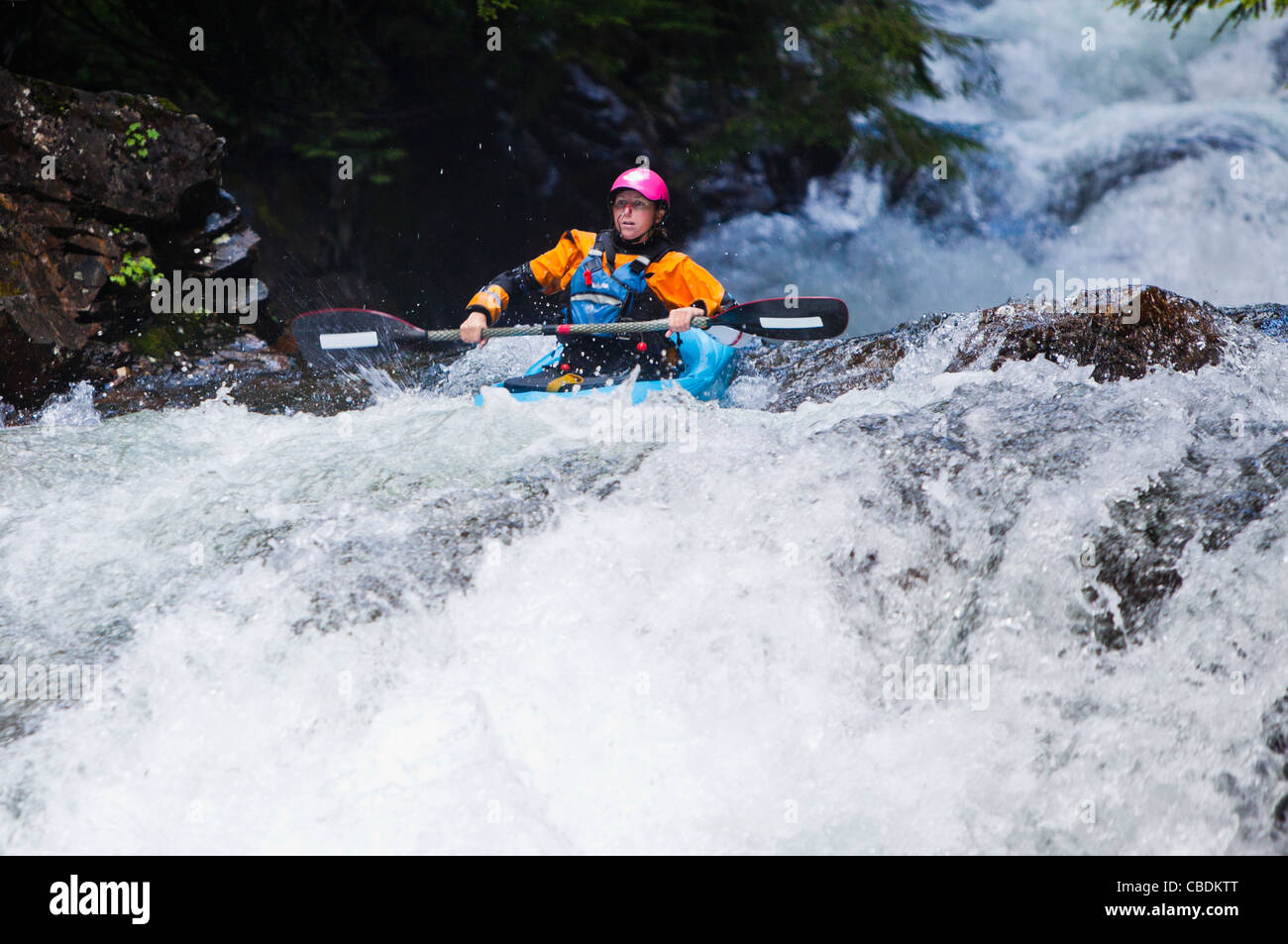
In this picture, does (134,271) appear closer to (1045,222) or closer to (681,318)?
(681,318)

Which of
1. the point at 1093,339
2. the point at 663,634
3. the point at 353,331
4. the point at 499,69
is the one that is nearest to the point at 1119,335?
the point at 1093,339

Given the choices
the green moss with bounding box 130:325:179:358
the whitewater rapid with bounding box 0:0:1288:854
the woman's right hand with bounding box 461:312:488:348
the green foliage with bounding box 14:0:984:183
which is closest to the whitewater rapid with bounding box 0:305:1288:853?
the whitewater rapid with bounding box 0:0:1288:854

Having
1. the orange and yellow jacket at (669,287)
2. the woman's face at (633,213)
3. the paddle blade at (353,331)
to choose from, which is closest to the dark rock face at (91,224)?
the paddle blade at (353,331)

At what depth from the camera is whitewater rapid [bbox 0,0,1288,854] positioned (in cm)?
192

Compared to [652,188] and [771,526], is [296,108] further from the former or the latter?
[771,526]

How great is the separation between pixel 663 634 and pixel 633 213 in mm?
2534

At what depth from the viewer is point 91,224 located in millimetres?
5348

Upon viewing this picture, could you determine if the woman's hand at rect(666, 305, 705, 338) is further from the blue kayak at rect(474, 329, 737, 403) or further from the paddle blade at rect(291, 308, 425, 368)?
the paddle blade at rect(291, 308, 425, 368)

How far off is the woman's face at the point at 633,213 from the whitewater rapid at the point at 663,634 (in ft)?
4.10

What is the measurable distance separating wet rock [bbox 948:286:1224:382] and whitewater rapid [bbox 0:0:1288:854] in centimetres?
50

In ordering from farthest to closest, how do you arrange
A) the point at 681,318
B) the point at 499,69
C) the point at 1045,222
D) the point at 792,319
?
the point at 1045,222, the point at 499,69, the point at 792,319, the point at 681,318

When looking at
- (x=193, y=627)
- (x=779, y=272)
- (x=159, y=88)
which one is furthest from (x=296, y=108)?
(x=193, y=627)

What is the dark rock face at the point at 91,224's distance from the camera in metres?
4.93

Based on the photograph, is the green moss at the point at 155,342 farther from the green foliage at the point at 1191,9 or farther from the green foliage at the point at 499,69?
the green foliage at the point at 1191,9
